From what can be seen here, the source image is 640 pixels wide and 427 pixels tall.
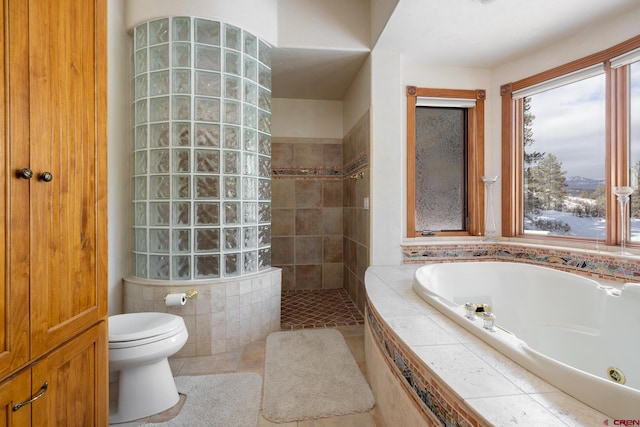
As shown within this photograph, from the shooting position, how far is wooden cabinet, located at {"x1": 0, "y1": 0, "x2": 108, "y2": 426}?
770mm

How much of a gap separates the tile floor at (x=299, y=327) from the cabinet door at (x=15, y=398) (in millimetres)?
831

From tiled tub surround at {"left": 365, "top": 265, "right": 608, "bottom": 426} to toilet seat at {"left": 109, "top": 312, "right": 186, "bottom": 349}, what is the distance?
108 centimetres

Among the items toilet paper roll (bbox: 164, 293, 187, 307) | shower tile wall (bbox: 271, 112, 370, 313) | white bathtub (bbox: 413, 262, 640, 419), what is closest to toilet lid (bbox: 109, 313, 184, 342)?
toilet paper roll (bbox: 164, 293, 187, 307)

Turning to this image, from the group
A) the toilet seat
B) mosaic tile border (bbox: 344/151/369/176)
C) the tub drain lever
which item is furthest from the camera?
mosaic tile border (bbox: 344/151/369/176)

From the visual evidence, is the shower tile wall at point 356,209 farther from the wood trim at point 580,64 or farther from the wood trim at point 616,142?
the wood trim at point 616,142

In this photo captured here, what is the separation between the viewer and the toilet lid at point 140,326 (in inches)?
57.3

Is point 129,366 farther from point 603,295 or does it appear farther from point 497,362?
point 603,295

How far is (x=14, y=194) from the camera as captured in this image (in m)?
0.78

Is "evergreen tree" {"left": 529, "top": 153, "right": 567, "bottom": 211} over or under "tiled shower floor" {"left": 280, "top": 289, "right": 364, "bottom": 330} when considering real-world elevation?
over

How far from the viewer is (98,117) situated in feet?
3.71

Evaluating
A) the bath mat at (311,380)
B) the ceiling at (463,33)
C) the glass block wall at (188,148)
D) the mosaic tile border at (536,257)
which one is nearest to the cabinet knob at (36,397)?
the bath mat at (311,380)

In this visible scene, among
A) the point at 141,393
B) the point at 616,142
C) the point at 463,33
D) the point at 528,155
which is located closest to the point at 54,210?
the point at 141,393

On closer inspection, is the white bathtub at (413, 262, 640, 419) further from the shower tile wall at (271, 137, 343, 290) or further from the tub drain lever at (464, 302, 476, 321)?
the shower tile wall at (271, 137, 343, 290)

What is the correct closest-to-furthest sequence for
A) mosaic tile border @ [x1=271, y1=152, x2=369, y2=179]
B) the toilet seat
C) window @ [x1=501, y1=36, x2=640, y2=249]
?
the toilet seat < window @ [x1=501, y1=36, x2=640, y2=249] < mosaic tile border @ [x1=271, y1=152, x2=369, y2=179]
